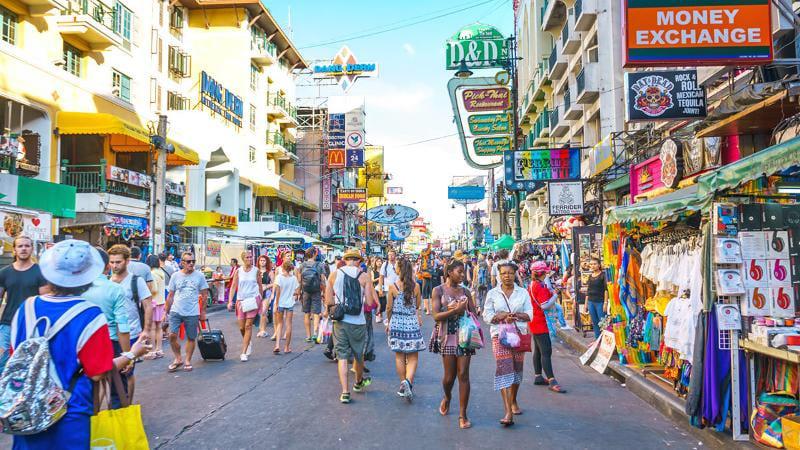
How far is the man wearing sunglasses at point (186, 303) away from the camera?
895 centimetres

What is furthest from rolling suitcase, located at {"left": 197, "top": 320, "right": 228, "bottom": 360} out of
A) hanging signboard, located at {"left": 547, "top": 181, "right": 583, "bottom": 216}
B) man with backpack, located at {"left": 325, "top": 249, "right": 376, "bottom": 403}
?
hanging signboard, located at {"left": 547, "top": 181, "right": 583, "bottom": 216}

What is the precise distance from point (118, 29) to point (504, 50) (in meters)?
15.9

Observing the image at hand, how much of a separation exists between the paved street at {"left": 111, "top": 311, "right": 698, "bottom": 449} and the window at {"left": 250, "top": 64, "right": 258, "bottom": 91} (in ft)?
112

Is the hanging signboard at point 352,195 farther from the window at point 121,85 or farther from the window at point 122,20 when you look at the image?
the window at point 122,20

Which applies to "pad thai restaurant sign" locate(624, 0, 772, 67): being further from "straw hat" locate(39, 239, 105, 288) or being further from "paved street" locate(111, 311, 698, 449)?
"straw hat" locate(39, 239, 105, 288)

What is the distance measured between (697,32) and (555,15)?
24977 millimetres

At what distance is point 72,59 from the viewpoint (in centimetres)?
2241

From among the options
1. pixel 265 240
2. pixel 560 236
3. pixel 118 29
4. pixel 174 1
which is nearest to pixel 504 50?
pixel 560 236

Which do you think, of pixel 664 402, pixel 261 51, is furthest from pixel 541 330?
pixel 261 51

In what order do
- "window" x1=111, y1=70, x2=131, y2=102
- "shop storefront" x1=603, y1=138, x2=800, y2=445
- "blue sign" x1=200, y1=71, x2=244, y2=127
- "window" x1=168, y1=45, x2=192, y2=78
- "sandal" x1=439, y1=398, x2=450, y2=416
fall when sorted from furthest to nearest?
1. "blue sign" x1=200, y1=71, x2=244, y2=127
2. "window" x1=168, y1=45, x2=192, y2=78
3. "window" x1=111, y1=70, x2=131, y2=102
4. "sandal" x1=439, y1=398, x2=450, y2=416
5. "shop storefront" x1=603, y1=138, x2=800, y2=445

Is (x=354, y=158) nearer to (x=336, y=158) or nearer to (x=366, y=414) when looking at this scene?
(x=336, y=158)

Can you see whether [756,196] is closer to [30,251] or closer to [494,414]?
[494,414]

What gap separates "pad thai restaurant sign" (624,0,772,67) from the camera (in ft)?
29.3

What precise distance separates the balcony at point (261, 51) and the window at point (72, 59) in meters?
17.8
